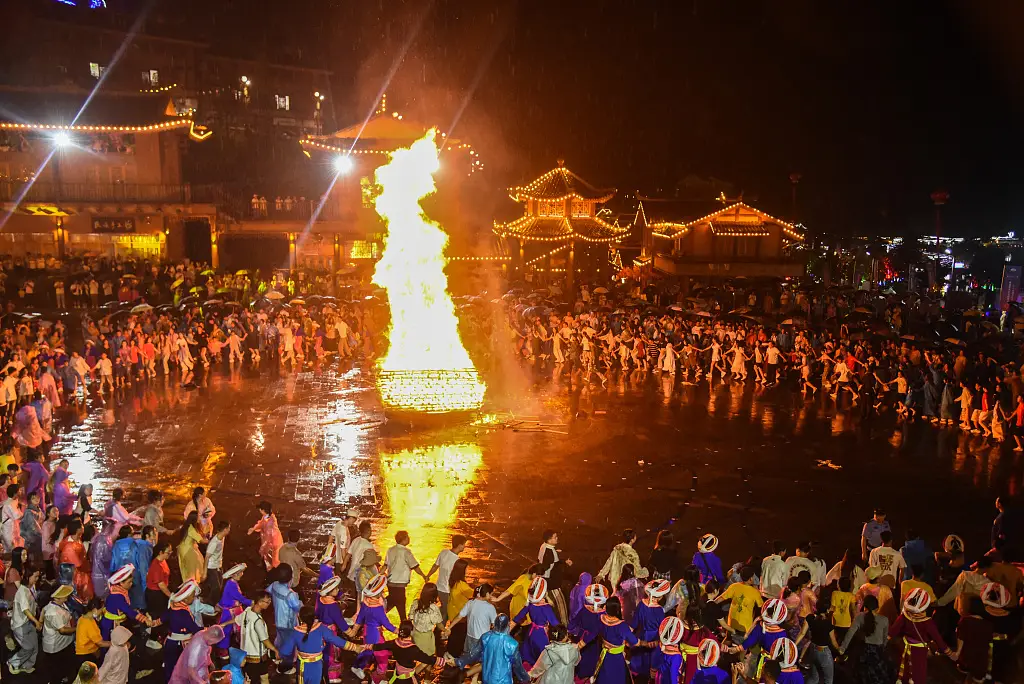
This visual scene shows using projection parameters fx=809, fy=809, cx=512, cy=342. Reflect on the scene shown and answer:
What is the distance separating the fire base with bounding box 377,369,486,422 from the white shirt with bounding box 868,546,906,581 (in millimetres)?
10314

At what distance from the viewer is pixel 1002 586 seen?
779 cm

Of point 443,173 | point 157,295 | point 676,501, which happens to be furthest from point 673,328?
point 443,173

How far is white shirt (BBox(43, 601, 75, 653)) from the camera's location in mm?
7359

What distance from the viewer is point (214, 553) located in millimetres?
8953

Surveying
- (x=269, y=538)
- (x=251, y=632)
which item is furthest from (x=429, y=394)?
(x=251, y=632)

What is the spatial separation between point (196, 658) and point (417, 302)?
29844mm

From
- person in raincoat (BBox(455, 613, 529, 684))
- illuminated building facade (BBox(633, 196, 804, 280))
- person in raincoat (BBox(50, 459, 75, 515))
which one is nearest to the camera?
person in raincoat (BBox(455, 613, 529, 684))

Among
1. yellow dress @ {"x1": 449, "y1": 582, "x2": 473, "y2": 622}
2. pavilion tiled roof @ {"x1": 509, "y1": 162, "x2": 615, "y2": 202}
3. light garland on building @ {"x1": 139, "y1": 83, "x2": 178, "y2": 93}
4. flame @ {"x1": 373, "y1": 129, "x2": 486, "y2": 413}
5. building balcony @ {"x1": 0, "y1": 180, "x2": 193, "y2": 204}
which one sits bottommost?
yellow dress @ {"x1": 449, "y1": 582, "x2": 473, "y2": 622}

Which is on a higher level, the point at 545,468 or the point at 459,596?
the point at 459,596

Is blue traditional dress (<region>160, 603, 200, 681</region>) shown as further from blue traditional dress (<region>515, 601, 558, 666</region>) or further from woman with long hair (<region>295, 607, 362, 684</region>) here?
blue traditional dress (<region>515, 601, 558, 666</region>)

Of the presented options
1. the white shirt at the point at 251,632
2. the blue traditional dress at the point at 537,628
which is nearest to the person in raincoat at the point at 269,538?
the white shirt at the point at 251,632

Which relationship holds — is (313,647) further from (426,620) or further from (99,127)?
(99,127)

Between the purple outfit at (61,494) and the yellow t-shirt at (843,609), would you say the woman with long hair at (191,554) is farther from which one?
the yellow t-shirt at (843,609)

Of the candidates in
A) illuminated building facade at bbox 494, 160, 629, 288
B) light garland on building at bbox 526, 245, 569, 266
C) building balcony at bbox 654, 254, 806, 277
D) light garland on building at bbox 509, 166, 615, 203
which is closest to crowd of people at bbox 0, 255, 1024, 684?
building balcony at bbox 654, 254, 806, 277
